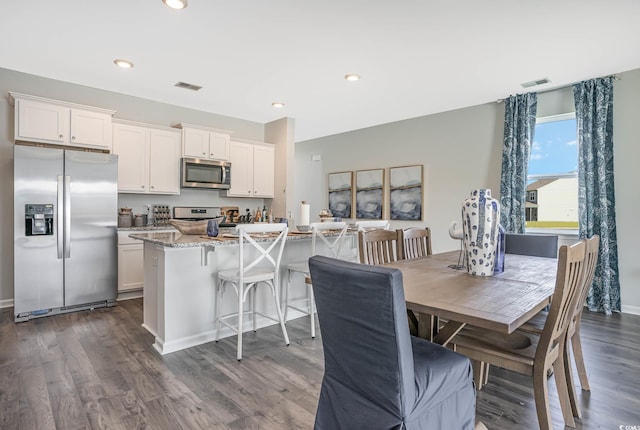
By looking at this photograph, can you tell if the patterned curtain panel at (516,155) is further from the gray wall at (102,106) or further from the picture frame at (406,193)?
the gray wall at (102,106)

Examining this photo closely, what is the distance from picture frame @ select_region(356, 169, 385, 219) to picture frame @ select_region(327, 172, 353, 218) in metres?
0.20

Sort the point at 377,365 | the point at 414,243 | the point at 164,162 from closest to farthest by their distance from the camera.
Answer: the point at 377,365, the point at 414,243, the point at 164,162

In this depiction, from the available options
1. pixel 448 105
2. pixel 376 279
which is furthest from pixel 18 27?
pixel 448 105

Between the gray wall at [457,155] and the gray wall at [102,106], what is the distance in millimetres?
1833

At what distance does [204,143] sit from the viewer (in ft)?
16.7

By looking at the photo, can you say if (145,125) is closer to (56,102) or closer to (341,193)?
(56,102)

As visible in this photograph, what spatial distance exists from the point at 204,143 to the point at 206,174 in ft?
1.52

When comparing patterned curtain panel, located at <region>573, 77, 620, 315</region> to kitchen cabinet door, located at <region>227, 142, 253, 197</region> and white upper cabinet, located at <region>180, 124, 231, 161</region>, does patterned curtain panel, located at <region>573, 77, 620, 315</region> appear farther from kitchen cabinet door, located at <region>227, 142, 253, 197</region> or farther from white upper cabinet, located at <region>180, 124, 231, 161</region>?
white upper cabinet, located at <region>180, 124, 231, 161</region>

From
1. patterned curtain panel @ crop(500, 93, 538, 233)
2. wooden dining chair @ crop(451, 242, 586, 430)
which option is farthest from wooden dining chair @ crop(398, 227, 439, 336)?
patterned curtain panel @ crop(500, 93, 538, 233)

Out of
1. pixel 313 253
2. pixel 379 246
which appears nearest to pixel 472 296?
pixel 379 246

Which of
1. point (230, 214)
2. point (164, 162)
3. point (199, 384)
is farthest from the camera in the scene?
point (230, 214)

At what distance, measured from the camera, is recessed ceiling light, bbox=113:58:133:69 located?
3.53m

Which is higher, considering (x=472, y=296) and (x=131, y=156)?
(x=131, y=156)

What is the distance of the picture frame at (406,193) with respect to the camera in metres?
5.69
